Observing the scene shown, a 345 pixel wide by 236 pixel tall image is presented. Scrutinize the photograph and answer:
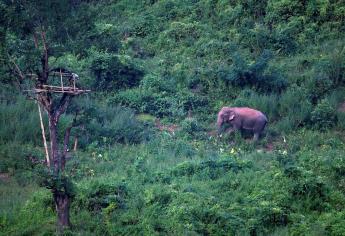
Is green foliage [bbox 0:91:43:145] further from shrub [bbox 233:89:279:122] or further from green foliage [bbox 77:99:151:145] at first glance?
shrub [bbox 233:89:279:122]

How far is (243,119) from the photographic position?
17422mm

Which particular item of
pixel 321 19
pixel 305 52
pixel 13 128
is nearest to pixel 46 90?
pixel 13 128

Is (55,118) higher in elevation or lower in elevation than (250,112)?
higher

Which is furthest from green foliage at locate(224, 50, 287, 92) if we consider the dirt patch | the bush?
the dirt patch

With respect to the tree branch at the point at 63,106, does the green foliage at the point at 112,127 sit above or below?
below

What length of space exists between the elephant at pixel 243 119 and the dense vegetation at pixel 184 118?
334 mm

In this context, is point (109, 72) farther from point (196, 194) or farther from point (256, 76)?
point (196, 194)

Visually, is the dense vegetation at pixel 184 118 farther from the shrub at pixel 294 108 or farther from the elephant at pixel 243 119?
the elephant at pixel 243 119

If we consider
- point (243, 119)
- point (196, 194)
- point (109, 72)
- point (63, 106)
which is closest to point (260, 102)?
point (243, 119)

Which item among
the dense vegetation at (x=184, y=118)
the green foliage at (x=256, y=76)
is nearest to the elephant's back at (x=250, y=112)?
the dense vegetation at (x=184, y=118)

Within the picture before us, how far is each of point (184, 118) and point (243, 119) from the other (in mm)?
1864

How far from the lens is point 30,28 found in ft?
37.0

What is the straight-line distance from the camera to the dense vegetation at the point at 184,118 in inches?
453

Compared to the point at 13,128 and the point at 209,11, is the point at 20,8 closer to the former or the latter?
the point at 13,128
